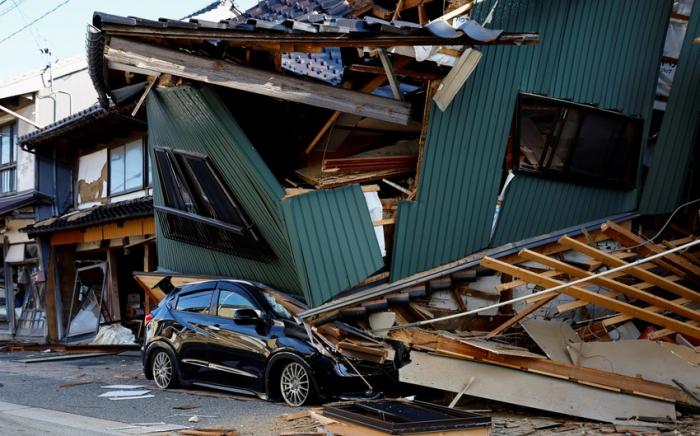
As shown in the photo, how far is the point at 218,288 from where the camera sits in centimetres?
1102

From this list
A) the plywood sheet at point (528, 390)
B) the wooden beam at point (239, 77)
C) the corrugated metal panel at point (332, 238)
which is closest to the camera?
the plywood sheet at point (528, 390)

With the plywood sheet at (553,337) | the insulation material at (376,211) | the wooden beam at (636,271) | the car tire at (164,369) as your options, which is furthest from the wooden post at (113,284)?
the wooden beam at (636,271)

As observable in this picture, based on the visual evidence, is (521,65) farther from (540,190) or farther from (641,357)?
(641,357)

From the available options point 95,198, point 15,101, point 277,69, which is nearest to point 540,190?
point 277,69

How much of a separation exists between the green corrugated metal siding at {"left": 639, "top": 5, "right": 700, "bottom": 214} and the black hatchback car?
598 cm

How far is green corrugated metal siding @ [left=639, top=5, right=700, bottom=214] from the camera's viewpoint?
12513 mm

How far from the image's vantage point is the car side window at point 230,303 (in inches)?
414

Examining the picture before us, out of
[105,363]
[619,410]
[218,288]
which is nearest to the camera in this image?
[619,410]

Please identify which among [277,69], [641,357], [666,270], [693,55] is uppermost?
[693,55]

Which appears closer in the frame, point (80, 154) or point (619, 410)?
point (619, 410)

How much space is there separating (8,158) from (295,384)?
1852 centimetres

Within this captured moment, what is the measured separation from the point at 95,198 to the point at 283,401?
1297cm

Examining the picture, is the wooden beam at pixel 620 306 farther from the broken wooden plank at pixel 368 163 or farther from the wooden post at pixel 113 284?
the wooden post at pixel 113 284

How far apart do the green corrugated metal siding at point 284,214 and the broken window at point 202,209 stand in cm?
17
